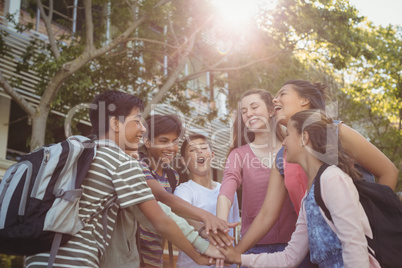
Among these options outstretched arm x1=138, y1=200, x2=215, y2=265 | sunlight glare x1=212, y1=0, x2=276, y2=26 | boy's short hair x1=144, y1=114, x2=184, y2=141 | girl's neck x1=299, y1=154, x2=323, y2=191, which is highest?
sunlight glare x1=212, y1=0, x2=276, y2=26

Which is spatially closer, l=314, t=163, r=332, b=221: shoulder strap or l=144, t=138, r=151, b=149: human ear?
l=314, t=163, r=332, b=221: shoulder strap

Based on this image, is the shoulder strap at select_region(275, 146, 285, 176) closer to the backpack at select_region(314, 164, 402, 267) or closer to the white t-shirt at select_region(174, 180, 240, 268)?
the backpack at select_region(314, 164, 402, 267)

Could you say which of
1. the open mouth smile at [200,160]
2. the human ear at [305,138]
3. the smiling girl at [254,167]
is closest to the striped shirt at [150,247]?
the smiling girl at [254,167]

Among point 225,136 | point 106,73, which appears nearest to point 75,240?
point 106,73

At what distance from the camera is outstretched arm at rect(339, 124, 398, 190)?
331 cm

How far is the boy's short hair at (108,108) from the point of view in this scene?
144 inches

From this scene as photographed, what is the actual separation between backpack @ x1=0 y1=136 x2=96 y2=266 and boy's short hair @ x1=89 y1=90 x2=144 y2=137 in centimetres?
73

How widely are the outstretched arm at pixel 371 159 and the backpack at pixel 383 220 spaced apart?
55 centimetres

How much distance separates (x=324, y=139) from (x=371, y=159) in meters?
0.42

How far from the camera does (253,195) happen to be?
4.14 m

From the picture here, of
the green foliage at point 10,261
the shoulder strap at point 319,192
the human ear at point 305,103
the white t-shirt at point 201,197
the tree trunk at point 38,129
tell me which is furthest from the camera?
the tree trunk at point 38,129

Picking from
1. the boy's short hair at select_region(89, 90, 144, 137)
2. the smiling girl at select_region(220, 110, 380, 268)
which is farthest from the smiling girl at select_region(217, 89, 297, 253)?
the boy's short hair at select_region(89, 90, 144, 137)

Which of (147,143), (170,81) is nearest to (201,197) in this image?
(147,143)

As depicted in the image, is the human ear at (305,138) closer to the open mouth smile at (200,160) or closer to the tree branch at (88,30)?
the open mouth smile at (200,160)
